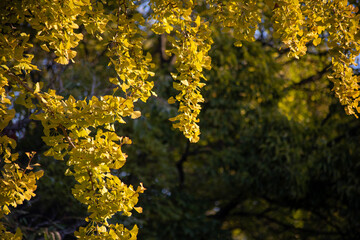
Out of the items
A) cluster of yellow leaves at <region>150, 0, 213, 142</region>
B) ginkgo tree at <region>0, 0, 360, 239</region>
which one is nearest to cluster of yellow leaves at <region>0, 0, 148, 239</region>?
ginkgo tree at <region>0, 0, 360, 239</region>

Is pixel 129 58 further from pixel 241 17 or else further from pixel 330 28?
pixel 330 28

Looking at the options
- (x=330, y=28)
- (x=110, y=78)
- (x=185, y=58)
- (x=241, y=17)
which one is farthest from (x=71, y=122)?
(x=330, y=28)

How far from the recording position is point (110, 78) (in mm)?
1591

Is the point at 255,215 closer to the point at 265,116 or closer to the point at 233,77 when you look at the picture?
the point at 265,116

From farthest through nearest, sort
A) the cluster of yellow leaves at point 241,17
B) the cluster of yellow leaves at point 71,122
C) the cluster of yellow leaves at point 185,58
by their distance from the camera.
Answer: the cluster of yellow leaves at point 241,17 → the cluster of yellow leaves at point 185,58 → the cluster of yellow leaves at point 71,122

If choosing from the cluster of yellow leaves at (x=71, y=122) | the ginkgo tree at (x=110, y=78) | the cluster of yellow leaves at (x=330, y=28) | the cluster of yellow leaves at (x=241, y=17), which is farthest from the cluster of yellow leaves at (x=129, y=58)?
the cluster of yellow leaves at (x=330, y=28)

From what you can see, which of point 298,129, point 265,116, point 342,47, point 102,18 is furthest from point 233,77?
point 102,18

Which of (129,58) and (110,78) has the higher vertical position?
(129,58)

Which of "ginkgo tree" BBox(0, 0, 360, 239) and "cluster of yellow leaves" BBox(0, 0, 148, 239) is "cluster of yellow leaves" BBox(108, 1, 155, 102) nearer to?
"ginkgo tree" BBox(0, 0, 360, 239)

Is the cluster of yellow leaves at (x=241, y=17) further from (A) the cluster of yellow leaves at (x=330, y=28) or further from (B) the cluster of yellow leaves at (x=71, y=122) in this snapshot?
(B) the cluster of yellow leaves at (x=71, y=122)

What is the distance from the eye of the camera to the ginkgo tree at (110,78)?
1344 millimetres

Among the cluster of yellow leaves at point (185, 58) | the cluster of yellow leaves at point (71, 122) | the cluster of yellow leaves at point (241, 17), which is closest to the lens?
the cluster of yellow leaves at point (71, 122)

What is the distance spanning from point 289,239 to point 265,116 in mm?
1541

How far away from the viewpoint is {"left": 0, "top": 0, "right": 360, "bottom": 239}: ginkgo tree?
4.41 feet
